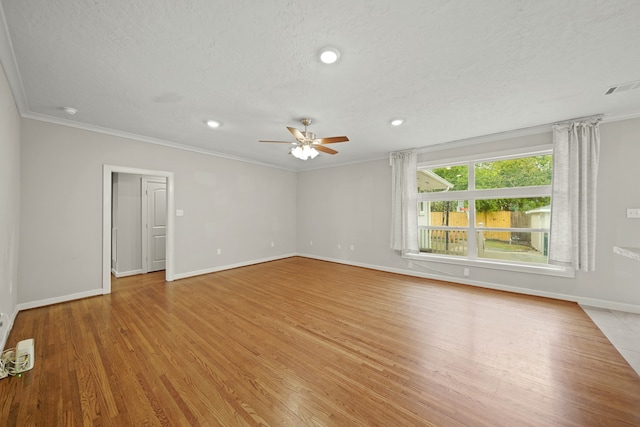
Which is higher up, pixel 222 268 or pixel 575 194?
pixel 575 194

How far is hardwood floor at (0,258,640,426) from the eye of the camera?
1.54 metres

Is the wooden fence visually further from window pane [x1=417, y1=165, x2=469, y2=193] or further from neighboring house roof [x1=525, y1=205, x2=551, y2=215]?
window pane [x1=417, y1=165, x2=469, y2=193]

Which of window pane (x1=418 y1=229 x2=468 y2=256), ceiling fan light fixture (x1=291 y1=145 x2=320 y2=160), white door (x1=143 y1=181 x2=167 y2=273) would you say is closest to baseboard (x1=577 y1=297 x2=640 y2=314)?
window pane (x1=418 y1=229 x2=468 y2=256)

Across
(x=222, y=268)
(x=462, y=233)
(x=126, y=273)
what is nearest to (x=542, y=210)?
(x=462, y=233)

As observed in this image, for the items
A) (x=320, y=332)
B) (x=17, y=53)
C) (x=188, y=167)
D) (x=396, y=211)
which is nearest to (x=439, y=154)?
(x=396, y=211)

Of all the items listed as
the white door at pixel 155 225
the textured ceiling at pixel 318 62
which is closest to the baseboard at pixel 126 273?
the white door at pixel 155 225

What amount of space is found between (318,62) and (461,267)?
4.35m

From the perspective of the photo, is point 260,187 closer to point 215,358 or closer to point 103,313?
point 103,313

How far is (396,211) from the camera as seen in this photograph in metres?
5.14

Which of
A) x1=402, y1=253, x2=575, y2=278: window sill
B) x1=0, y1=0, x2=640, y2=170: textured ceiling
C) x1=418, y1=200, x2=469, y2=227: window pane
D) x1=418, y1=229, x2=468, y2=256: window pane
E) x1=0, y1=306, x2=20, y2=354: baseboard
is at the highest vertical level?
x1=0, y1=0, x2=640, y2=170: textured ceiling

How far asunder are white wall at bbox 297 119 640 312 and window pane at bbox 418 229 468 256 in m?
0.34

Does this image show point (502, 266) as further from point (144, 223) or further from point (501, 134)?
point (144, 223)

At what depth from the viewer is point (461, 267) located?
4516 millimetres

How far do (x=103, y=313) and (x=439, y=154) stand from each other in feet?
19.9
